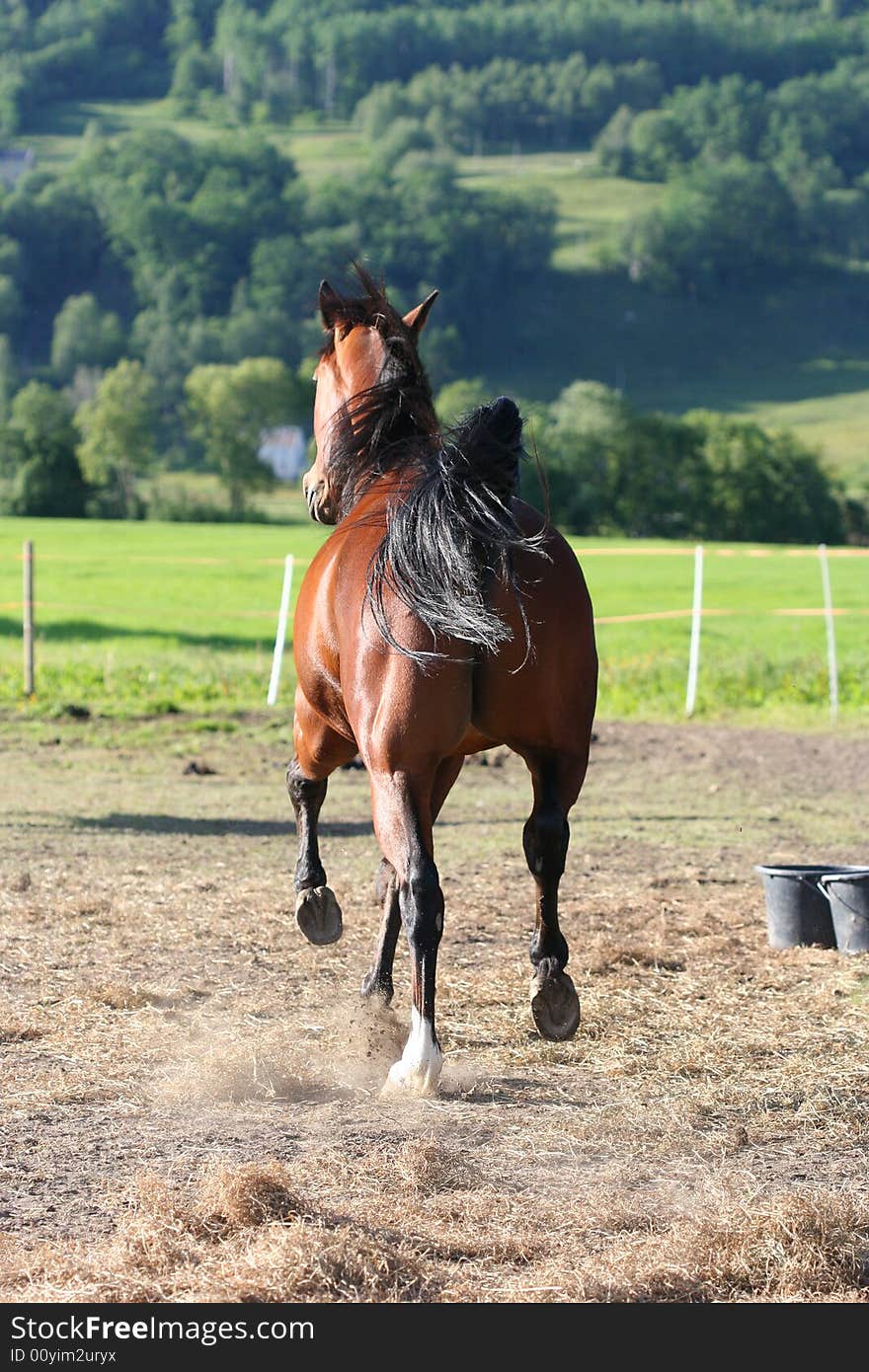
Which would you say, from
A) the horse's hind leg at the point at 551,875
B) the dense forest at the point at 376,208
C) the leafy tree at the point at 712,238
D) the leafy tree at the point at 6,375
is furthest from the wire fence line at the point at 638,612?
the leafy tree at the point at 712,238

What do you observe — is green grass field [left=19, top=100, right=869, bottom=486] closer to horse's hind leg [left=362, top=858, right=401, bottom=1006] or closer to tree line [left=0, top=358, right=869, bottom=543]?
tree line [left=0, top=358, right=869, bottom=543]

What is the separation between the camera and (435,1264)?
3.24 m

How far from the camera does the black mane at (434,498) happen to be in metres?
4.60

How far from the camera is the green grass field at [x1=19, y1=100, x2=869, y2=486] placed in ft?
343

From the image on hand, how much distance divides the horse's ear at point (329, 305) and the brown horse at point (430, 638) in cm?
26

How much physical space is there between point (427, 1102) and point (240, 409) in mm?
77070

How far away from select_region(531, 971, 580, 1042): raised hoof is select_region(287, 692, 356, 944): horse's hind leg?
106 cm

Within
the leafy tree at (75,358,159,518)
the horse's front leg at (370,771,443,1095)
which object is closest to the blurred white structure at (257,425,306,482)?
the leafy tree at (75,358,159,518)

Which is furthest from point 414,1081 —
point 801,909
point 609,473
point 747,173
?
point 747,173

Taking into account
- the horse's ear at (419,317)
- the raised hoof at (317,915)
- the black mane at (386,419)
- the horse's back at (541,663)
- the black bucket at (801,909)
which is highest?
the horse's ear at (419,317)

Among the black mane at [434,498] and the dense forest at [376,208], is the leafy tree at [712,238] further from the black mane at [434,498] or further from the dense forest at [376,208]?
the black mane at [434,498]

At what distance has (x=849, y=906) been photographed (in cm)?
656

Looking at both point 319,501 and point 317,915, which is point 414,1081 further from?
point 319,501

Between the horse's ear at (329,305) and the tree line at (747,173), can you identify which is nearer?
the horse's ear at (329,305)
